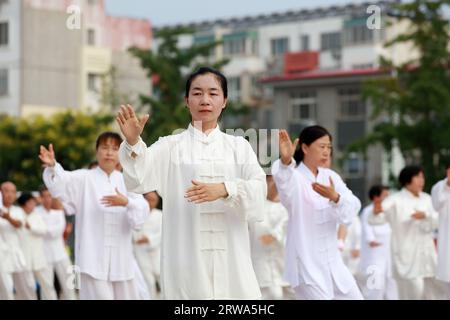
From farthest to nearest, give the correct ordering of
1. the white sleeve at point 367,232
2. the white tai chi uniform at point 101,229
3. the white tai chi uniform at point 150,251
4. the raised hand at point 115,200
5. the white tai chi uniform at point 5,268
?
the white tai chi uniform at point 150,251
the white sleeve at point 367,232
the white tai chi uniform at point 5,268
the white tai chi uniform at point 101,229
the raised hand at point 115,200

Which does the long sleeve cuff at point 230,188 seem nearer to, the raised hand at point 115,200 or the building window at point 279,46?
the raised hand at point 115,200

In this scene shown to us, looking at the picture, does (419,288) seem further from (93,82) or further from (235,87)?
(235,87)

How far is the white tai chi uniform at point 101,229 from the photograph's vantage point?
12.4m

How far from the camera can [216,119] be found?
8531 millimetres

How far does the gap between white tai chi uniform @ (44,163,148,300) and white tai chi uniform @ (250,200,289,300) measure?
308cm

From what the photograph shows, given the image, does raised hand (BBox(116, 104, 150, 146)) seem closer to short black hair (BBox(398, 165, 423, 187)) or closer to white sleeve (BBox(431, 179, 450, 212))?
white sleeve (BBox(431, 179, 450, 212))

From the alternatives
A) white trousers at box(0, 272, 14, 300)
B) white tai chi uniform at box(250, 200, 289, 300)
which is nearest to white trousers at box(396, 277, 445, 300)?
white tai chi uniform at box(250, 200, 289, 300)

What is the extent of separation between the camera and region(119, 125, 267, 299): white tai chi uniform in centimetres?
841

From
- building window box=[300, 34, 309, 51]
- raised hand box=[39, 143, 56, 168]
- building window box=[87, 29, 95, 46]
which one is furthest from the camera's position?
building window box=[300, 34, 309, 51]

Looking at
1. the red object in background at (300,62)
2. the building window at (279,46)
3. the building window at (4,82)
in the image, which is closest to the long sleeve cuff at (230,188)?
the building window at (4,82)

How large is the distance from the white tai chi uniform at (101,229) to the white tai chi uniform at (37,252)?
5.83m

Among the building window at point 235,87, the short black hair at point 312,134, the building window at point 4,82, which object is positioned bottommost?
the short black hair at point 312,134

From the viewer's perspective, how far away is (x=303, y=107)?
57062 millimetres
